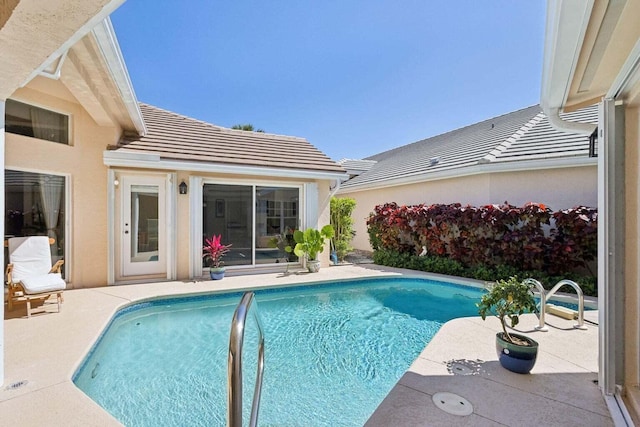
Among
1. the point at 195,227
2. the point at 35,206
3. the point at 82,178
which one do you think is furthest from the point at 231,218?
the point at 35,206

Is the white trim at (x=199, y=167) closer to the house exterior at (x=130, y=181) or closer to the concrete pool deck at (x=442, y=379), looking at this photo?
the house exterior at (x=130, y=181)

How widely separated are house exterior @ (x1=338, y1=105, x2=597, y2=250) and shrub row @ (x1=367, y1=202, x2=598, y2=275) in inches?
48.7

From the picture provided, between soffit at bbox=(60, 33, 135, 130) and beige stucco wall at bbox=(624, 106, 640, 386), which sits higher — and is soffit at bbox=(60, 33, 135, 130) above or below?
above

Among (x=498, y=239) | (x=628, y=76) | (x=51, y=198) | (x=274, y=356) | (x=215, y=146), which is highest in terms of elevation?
(x=215, y=146)

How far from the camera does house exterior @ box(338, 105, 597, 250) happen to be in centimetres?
1021

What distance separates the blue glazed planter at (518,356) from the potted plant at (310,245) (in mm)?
7776

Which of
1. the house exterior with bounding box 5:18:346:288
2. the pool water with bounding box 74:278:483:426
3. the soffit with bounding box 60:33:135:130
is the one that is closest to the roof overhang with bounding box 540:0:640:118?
the pool water with bounding box 74:278:483:426

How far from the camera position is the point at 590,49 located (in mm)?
3100

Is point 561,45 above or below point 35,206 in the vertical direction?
above

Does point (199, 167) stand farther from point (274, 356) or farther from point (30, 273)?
point (274, 356)

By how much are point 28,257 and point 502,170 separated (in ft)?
46.4

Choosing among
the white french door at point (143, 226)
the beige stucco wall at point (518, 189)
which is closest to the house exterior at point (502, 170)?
the beige stucco wall at point (518, 189)

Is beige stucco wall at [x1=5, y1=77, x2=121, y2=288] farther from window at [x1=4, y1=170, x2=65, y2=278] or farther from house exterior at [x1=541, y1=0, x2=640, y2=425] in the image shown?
house exterior at [x1=541, y1=0, x2=640, y2=425]

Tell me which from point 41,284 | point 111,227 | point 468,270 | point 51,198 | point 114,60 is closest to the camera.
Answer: point 114,60
